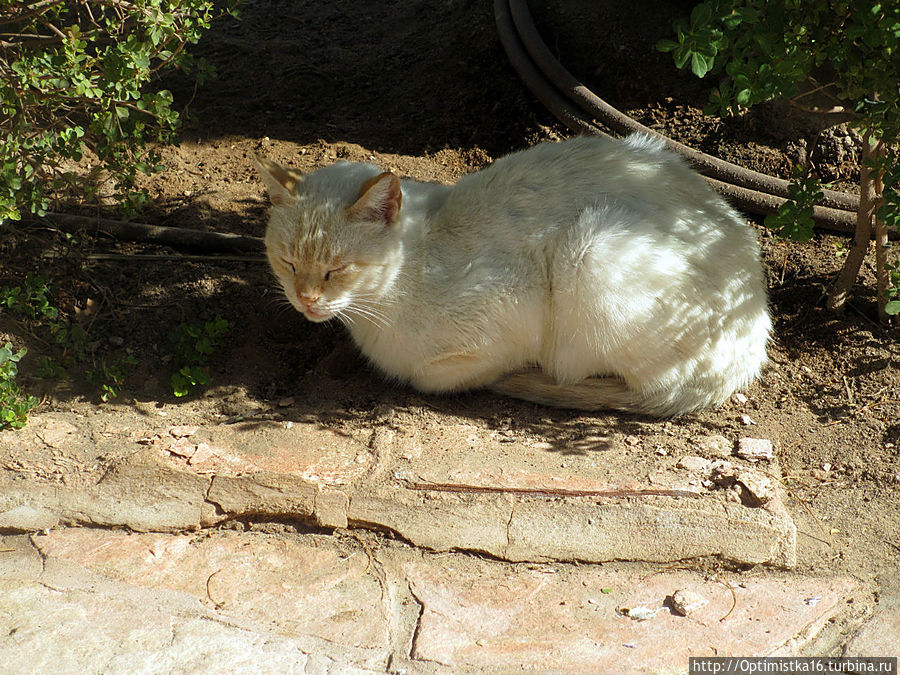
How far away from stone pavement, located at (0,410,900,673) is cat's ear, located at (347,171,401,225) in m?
0.94

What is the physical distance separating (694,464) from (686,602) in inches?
27.2

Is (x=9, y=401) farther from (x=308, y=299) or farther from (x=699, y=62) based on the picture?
(x=699, y=62)

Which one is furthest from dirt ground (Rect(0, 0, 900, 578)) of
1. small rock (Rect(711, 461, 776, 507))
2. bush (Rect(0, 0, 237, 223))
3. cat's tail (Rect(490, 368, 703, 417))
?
bush (Rect(0, 0, 237, 223))

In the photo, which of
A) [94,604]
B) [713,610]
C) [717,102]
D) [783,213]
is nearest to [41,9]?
[94,604]

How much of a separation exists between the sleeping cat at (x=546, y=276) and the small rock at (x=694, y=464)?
374mm

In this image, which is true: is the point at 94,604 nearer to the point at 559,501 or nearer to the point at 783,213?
the point at 559,501

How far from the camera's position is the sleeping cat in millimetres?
3445

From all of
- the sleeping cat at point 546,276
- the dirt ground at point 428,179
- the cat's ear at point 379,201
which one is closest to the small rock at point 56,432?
the dirt ground at point 428,179

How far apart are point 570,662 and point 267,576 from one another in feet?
3.56

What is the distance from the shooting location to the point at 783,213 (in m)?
3.54

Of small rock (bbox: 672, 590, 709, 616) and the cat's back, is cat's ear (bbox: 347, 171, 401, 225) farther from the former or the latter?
small rock (bbox: 672, 590, 709, 616)

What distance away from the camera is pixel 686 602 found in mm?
2699

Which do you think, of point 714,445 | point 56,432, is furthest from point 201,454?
point 714,445

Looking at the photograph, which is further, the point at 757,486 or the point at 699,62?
the point at 757,486
